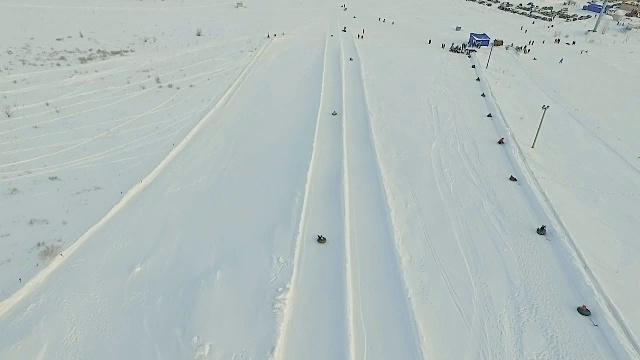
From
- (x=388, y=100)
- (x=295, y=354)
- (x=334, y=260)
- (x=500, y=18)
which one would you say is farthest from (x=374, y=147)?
(x=500, y=18)

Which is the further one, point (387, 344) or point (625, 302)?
point (625, 302)

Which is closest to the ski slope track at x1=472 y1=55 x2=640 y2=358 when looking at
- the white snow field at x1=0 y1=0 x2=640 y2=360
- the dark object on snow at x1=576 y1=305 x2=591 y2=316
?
the white snow field at x1=0 y1=0 x2=640 y2=360

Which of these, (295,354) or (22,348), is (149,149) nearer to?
(22,348)

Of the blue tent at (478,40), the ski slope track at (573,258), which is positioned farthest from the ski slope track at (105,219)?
the blue tent at (478,40)

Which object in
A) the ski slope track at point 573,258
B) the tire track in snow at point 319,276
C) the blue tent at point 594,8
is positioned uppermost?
the tire track in snow at point 319,276

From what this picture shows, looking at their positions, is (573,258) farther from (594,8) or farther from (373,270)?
(594,8)

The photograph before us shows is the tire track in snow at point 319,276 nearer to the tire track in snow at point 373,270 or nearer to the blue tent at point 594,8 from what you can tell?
the tire track in snow at point 373,270
